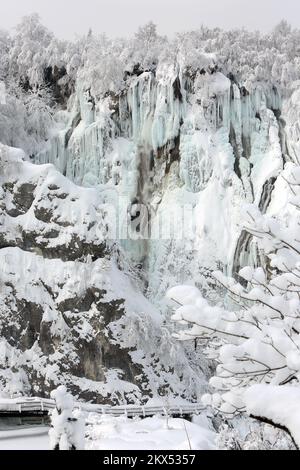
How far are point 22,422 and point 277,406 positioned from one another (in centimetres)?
1300

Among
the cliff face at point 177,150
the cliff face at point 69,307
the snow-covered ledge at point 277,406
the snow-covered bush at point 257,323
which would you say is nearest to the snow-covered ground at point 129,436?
the snow-covered bush at point 257,323

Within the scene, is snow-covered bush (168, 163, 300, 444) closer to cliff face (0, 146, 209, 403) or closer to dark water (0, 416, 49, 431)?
dark water (0, 416, 49, 431)

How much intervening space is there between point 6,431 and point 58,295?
9.37m

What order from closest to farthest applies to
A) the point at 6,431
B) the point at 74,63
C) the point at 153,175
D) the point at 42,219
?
the point at 6,431, the point at 42,219, the point at 153,175, the point at 74,63

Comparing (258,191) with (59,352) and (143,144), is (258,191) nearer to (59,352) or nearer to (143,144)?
(143,144)

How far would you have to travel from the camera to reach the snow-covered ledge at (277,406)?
2684mm

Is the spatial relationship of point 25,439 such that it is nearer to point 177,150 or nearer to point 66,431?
point 66,431

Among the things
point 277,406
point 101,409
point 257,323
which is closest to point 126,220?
point 101,409

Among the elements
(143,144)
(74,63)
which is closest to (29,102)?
(74,63)

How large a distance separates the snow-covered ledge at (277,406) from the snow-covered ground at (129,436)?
4685 millimetres

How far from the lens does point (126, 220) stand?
27875 mm

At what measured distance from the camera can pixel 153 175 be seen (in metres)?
29.4

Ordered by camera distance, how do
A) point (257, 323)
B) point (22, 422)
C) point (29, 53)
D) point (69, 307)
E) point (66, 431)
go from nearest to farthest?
point (257, 323)
point (66, 431)
point (22, 422)
point (69, 307)
point (29, 53)

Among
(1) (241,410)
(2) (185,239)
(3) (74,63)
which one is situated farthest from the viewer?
(3) (74,63)
